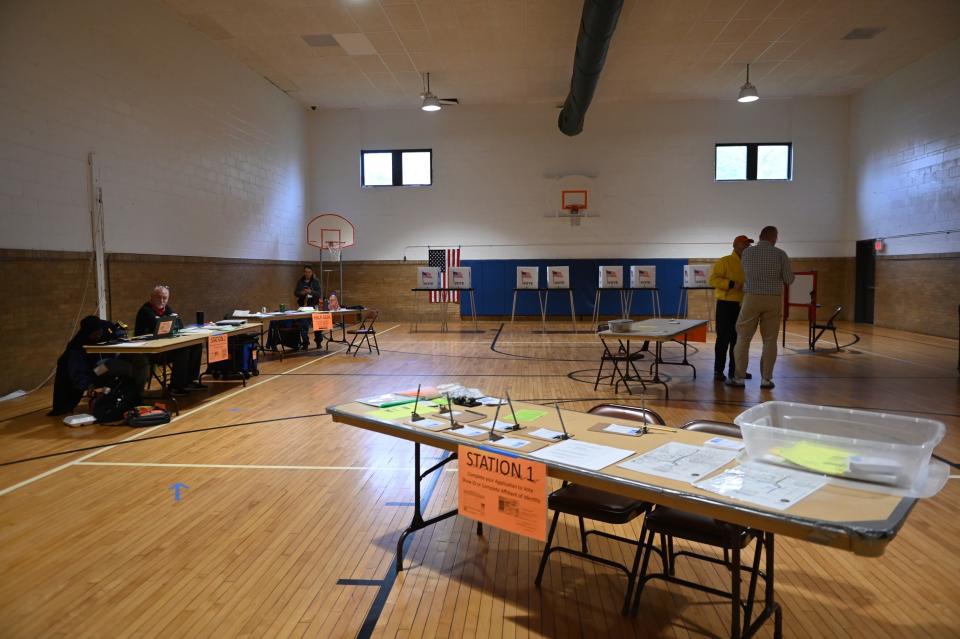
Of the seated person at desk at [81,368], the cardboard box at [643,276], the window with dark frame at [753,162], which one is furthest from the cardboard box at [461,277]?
the seated person at desk at [81,368]

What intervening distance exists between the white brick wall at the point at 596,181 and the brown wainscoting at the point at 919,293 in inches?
66.7

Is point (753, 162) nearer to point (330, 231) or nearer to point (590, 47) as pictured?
point (590, 47)

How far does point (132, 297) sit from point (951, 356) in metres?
12.0

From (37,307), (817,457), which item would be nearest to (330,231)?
(37,307)

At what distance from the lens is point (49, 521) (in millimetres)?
3387

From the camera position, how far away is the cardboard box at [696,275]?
13.8 metres

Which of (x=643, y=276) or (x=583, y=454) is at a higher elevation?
(x=643, y=276)

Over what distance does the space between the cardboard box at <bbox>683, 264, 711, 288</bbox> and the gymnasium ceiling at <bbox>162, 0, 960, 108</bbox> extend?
3.95 metres

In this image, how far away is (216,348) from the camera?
637cm

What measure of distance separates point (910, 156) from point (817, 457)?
1309 centimetres

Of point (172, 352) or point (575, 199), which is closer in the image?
point (172, 352)

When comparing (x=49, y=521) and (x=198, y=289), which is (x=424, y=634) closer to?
(x=49, y=521)

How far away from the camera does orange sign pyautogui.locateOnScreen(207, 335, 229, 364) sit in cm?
629

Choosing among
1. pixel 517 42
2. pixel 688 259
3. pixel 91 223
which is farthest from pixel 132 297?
pixel 688 259
